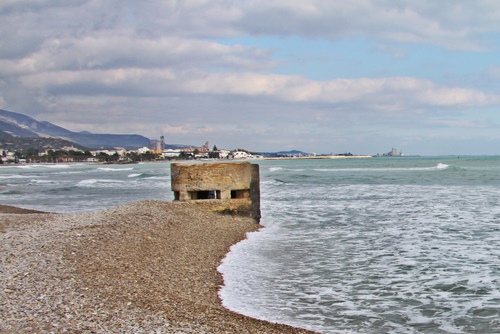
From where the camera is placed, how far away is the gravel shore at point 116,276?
482 centimetres

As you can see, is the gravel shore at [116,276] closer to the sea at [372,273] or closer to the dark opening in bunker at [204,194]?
the sea at [372,273]

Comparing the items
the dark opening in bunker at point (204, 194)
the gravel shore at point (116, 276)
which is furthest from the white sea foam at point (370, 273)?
the dark opening in bunker at point (204, 194)

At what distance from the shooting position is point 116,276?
6.49 meters

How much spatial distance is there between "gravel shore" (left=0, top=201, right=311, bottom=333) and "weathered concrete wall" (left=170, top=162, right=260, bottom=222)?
58.2 inches

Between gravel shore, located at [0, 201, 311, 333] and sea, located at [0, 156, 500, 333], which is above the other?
gravel shore, located at [0, 201, 311, 333]

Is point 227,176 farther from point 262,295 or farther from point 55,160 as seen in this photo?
point 55,160

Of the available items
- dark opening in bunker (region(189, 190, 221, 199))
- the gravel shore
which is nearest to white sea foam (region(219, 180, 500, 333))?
the gravel shore

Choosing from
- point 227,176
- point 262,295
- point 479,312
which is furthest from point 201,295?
point 227,176

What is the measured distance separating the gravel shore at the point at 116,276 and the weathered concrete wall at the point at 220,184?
4.85 ft

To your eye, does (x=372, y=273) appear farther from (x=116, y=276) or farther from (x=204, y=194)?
(x=204, y=194)

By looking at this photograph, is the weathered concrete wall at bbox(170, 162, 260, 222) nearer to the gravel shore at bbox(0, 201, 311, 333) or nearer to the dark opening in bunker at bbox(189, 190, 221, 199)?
the dark opening in bunker at bbox(189, 190, 221, 199)

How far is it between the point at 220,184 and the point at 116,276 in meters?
6.59

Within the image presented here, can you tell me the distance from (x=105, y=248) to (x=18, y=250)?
1224mm

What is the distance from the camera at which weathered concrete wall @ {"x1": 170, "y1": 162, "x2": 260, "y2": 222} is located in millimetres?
12891
